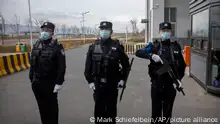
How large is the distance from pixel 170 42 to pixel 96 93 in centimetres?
144

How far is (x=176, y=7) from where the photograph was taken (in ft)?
70.0

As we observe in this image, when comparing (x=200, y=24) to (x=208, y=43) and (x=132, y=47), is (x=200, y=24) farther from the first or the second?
(x=132, y=47)

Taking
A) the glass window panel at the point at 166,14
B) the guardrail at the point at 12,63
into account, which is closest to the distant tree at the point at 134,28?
the glass window panel at the point at 166,14

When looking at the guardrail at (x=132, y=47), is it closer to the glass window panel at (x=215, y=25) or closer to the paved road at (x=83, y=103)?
the paved road at (x=83, y=103)

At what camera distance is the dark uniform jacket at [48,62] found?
373 cm

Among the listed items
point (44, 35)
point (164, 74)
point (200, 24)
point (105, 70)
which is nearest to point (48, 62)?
point (44, 35)

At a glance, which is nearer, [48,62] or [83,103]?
[48,62]

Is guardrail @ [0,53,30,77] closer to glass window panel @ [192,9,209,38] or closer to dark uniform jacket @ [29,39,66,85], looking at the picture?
dark uniform jacket @ [29,39,66,85]

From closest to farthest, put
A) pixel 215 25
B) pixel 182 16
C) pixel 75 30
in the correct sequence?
pixel 215 25, pixel 182 16, pixel 75 30

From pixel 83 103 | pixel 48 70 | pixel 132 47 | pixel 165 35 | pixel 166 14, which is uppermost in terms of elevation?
pixel 166 14

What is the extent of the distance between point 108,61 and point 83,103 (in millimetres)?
2366

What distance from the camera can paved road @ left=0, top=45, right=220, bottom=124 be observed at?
476 cm

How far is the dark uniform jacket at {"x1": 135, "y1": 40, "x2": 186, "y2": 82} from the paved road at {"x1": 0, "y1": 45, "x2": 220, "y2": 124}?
1431 mm

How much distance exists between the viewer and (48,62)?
3725 millimetres
